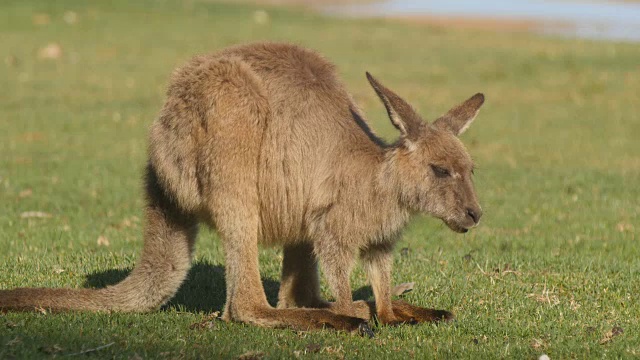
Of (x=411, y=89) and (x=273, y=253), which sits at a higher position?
(x=411, y=89)

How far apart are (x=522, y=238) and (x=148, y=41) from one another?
1593 centimetres

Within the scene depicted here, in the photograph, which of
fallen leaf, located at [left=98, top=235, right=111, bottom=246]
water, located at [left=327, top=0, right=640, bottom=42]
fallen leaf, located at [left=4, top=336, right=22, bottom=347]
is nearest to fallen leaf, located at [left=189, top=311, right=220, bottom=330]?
fallen leaf, located at [left=4, top=336, right=22, bottom=347]

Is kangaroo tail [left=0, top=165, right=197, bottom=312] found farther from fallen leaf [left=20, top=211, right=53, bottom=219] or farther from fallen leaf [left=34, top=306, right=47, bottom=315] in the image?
fallen leaf [left=20, top=211, right=53, bottom=219]

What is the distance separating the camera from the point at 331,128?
5.94m

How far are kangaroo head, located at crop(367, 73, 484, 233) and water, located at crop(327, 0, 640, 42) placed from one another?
74.8 feet

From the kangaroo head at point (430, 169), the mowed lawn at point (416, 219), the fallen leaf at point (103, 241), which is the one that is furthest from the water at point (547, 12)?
the kangaroo head at point (430, 169)

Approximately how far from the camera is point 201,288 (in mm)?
6758

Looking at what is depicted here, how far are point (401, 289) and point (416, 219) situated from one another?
0.80 meters

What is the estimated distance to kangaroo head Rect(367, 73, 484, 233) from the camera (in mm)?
5523

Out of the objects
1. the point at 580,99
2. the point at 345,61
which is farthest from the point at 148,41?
the point at 580,99

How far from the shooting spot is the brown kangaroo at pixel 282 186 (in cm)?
560

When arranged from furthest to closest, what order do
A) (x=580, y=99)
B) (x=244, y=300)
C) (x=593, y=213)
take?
(x=580, y=99), (x=593, y=213), (x=244, y=300)

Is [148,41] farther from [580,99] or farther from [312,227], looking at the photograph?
[312,227]

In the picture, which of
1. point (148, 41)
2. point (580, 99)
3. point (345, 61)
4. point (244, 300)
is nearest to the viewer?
point (244, 300)
